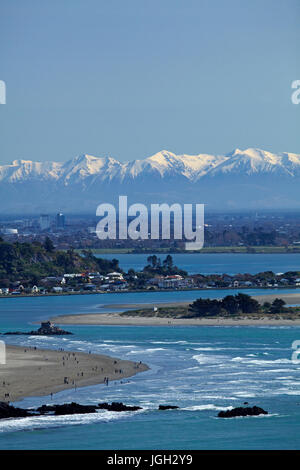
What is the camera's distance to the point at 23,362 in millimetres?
32469

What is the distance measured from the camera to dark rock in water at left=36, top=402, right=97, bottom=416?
24.7 metres

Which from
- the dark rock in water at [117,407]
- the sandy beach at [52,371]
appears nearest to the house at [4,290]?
the sandy beach at [52,371]

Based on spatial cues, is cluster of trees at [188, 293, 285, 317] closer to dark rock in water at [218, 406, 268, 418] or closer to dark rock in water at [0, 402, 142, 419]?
dark rock in water at [0, 402, 142, 419]

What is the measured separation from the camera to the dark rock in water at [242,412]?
24.3 metres

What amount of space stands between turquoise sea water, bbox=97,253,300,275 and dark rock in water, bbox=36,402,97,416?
Result: 172ft

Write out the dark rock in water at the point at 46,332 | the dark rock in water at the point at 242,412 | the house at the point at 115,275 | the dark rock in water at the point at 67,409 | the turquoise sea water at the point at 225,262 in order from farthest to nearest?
1. the turquoise sea water at the point at 225,262
2. the house at the point at 115,275
3. the dark rock in water at the point at 46,332
4. the dark rock in water at the point at 67,409
5. the dark rock in water at the point at 242,412

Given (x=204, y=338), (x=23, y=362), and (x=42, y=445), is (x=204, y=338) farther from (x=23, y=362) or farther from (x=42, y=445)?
(x=42, y=445)

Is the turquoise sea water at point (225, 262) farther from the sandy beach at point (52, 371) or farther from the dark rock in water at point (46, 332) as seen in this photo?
the sandy beach at point (52, 371)

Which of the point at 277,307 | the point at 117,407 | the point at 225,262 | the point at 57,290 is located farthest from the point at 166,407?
the point at 225,262

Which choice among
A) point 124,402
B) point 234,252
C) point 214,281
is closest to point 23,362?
point 124,402

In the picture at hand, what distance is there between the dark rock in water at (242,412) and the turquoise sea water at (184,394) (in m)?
0.25

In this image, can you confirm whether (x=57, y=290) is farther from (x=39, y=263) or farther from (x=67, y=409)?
(x=67, y=409)

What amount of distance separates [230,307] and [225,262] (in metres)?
49.5

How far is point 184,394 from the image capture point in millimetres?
26734
